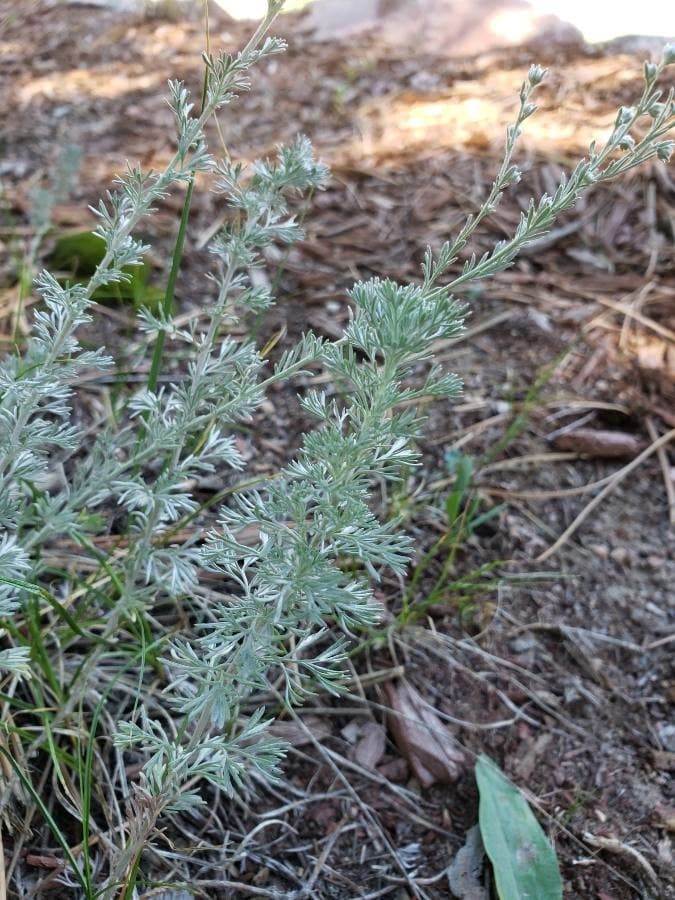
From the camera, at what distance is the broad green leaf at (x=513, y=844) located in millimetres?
1481

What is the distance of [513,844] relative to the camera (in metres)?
1.54

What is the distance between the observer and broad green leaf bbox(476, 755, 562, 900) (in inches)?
58.3

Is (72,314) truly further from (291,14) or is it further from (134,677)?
(291,14)

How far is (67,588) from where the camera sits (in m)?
1.85

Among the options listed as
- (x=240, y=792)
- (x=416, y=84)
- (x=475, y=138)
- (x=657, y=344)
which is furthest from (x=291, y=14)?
(x=240, y=792)

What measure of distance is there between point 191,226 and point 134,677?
1.90m

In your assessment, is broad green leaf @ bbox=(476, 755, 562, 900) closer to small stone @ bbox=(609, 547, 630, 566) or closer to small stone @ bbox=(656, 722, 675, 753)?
small stone @ bbox=(656, 722, 675, 753)

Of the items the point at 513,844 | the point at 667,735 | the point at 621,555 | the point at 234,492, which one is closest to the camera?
the point at 234,492

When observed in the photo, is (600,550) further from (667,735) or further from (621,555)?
(667,735)

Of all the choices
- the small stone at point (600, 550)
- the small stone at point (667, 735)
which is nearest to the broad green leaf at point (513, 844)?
the small stone at point (667, 735)

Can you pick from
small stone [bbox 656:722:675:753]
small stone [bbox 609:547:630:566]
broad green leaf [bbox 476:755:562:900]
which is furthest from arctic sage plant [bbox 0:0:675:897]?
small stone [bbox 609:547:630:566]

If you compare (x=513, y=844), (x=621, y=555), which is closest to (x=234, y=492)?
(x=513, y=844)

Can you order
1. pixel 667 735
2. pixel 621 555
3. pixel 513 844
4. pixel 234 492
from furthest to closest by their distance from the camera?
pixel 621 555
pixel 667 735
pixel 513 844
pixel 234 492

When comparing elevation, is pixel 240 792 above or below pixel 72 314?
below
